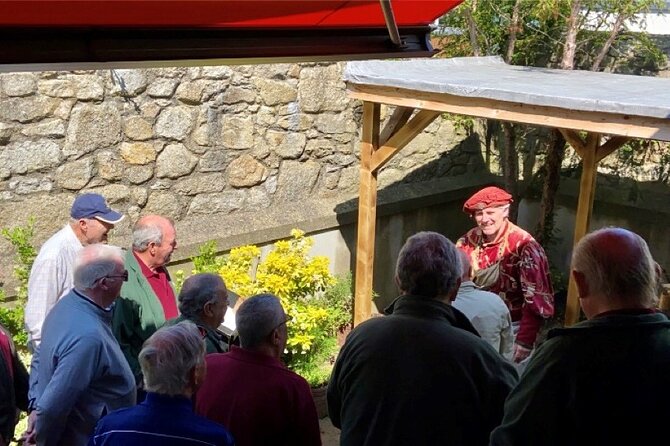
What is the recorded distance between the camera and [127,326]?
323 centimetres

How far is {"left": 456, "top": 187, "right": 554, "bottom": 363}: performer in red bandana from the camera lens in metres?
Answer: 3.67

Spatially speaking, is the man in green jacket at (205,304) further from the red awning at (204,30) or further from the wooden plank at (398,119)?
the wooden plank at (398,119)

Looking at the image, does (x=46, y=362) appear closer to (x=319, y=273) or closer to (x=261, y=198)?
(x=319, y=273)

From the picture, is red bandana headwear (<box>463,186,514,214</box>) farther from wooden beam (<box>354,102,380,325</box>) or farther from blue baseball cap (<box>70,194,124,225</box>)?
blue baseball cap (<box>70,194,124,225</box>)

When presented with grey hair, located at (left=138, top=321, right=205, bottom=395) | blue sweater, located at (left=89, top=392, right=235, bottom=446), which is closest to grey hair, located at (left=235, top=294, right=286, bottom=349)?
grey hair, located at (left=138, top=321, right=205, bottom=395)

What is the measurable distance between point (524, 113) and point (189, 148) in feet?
7.98

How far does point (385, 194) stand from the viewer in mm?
6555

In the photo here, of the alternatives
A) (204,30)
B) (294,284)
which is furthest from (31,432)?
(294,284)

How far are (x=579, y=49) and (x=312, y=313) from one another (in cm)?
418

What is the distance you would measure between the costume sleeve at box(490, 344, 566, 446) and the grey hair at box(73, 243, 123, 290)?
1588 mm

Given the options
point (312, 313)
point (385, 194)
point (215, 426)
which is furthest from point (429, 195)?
point (215, 426)

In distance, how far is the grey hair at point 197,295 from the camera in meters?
2.79

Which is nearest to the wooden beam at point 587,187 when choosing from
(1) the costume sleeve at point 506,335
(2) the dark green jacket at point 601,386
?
(1) the costume sleeve at point 506,335

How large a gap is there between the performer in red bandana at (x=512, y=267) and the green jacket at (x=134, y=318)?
5.50 feet
